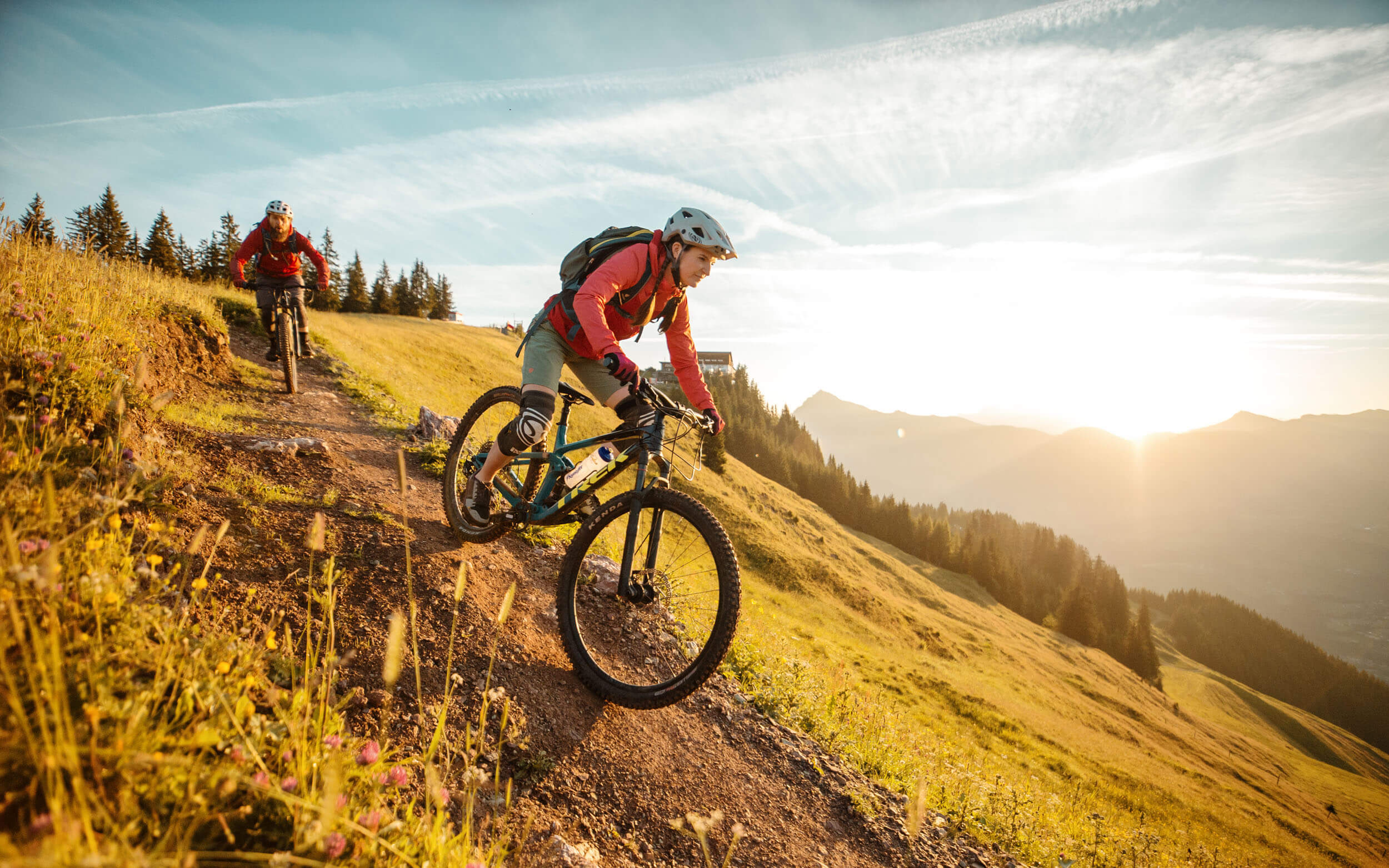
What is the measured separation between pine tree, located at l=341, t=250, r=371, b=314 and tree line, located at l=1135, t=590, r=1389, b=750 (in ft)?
581

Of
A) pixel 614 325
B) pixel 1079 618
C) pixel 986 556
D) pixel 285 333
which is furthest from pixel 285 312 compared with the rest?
pixel 1079 618

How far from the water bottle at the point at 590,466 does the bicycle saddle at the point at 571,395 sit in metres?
0.80

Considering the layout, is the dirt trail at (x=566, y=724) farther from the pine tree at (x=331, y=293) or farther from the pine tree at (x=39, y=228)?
the pine tree at (x=331, y=293)

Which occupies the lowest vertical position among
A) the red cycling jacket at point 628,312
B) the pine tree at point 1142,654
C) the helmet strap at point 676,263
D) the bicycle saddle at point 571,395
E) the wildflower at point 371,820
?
the pine tree at point 1142,654

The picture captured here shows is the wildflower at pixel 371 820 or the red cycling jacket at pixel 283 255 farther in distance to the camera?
the red cycling jacket at pixel 283 255

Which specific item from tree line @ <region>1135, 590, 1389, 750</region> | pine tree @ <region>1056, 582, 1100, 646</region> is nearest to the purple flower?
pine tree @ <region>1056, 582, 1100, 646</region>

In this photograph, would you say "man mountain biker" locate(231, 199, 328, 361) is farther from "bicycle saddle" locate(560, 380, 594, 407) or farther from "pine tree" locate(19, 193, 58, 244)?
"bicycle saddle" locate(560, 380, 594, 407)

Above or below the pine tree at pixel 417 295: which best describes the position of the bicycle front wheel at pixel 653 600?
below

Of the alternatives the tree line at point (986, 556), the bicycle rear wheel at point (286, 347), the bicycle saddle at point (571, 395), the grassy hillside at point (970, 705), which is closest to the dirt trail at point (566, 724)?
the grassy hillside at point (970, 705)

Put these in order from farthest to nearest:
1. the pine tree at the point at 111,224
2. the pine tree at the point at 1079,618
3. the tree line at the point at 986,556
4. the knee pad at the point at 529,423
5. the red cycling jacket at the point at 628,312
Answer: the tree line at the point at 986,556, the pine tree at the point at 1079,618, the pine tree at the point at 111,224, the knee pad at the point at 529,423, the red cycling jacket at the point at 628,312

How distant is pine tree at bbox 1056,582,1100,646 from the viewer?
286 ft

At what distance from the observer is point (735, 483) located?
63.2 m

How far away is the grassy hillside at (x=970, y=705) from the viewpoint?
7234 millimetres

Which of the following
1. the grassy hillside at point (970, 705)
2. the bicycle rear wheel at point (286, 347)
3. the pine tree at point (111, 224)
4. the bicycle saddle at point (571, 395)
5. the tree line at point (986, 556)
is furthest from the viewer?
the tree line at point (986, 556)
